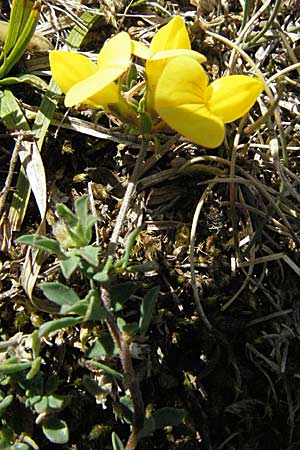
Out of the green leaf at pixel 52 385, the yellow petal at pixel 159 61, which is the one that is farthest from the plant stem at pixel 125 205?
the green leaf at pixel 52 385

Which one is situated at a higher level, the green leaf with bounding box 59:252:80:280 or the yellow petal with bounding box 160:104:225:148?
the yellow petal with bounding box 160:104:225:148

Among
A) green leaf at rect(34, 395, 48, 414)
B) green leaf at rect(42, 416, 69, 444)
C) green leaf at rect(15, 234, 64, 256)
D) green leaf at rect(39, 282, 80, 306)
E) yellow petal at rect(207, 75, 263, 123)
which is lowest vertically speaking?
green leaf at rect(42, 416, 69, 444)

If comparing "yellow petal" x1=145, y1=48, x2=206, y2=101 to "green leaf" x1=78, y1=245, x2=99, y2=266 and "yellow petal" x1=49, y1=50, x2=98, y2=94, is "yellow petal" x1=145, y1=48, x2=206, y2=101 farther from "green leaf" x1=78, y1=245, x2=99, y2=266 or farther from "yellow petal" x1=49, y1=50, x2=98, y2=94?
"green leaf" x1=78, y1=245, x2=99, y2=266

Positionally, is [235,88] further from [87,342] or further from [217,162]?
[87,342]

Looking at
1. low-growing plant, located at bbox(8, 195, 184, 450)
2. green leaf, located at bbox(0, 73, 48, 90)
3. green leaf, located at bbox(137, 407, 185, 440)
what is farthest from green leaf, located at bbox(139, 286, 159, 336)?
green leaf, located at bbox(0, 73, 48, 90)

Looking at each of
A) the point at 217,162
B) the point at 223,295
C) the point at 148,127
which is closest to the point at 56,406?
the point at 223,295

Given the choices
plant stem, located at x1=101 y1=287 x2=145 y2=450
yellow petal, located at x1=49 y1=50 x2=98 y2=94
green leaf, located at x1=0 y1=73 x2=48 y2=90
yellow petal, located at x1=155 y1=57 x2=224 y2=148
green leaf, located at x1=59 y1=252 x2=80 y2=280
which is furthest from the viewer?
green leaf, located at x1=0 y1=73 x2=48 y2=90

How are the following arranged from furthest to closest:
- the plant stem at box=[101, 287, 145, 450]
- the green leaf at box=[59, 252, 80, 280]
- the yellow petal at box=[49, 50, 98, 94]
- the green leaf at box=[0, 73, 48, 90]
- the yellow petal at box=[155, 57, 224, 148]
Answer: the green leaf at box=[0, 73, 48, 90] → the yellow petal at box=[49, 50, 98, 94] → the yellow petal at box=[155, 57, 224, 148] → the plant stem at box=[101, 287, 145, 450] → the green leaf at box=[59, 252, 80, 280]

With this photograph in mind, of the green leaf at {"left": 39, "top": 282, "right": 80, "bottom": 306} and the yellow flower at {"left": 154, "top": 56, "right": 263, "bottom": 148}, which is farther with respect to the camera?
the yellow flower at {"left": 154, "top": 56, "right": 263, "bottom": 148}
